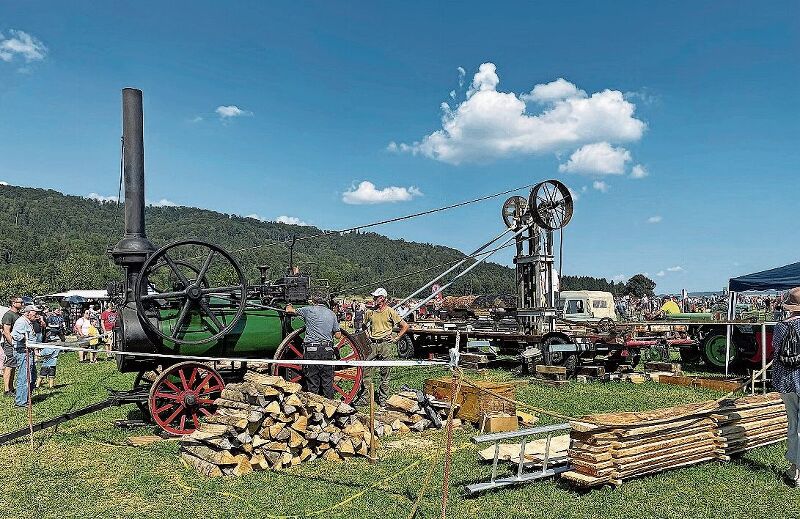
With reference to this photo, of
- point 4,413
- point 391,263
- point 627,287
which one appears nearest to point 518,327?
point 4,413

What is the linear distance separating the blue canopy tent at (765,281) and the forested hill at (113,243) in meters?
52.0

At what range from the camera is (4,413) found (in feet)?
32.3

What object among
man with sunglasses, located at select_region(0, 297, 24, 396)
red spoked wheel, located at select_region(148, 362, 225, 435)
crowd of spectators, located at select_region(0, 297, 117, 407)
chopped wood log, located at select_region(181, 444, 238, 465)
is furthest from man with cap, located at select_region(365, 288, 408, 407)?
man with sunglasses, located at select_region(0, 297, 24, 396)

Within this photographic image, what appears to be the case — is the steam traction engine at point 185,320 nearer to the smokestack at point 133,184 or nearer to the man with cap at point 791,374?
the smokestack at point 133,184

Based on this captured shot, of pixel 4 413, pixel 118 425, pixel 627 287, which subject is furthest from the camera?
pixel 627 287

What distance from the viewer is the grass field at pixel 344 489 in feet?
16.9

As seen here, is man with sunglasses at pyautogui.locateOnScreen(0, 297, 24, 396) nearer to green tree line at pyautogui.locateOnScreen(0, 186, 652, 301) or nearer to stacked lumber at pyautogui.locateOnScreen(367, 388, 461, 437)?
stacked lumber at pyautogui.locateOnScreen(367, 388, 461, 437)

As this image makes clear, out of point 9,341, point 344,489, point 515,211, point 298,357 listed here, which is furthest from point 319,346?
point 515,211

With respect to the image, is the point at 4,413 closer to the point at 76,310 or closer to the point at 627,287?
the point at 76,310

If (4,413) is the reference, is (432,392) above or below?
above

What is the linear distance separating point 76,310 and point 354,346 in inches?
1288

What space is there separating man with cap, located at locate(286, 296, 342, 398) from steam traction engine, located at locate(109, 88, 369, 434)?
1.09ft

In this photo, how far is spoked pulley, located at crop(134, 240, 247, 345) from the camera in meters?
7.45

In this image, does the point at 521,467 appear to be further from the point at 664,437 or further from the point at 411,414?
the point at 411,414
